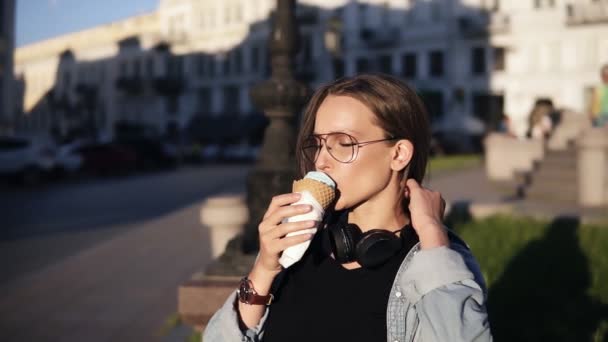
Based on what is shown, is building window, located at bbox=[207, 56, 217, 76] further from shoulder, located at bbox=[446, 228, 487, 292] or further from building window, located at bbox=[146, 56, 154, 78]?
shoulder, located at bbox=[446, 228, 487, 292]

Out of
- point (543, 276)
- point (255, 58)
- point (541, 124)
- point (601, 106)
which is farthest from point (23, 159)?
point (255, 58)

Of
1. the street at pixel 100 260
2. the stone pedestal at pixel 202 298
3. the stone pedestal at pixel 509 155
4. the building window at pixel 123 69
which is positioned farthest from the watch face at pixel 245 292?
the building window at pixel 123 69

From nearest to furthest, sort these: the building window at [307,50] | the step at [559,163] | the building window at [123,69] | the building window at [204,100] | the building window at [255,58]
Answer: the step at [559,163] → the building window at [307,50] → the building window at [255,58] → the building window at [204,100] → the building window at [123,69]

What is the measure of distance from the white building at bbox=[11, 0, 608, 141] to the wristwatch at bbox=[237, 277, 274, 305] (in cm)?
1834

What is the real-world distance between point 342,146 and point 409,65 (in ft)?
162

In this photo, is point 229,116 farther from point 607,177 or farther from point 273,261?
point 273,261

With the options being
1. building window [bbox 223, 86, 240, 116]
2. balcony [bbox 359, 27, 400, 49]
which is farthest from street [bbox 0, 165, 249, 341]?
building window [bbox 223, 86, 240, 116]

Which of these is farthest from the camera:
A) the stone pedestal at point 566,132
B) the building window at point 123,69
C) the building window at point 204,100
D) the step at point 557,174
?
the building window at point 123,69

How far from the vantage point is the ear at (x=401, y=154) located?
2090 millimetres

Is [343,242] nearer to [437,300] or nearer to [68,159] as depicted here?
[437,300]

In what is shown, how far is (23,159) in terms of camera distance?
2523 centimetres

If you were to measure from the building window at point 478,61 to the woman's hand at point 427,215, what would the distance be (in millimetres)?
46267

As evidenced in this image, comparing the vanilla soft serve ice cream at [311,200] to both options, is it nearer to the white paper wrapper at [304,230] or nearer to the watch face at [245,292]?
the white paper wrapper at [304,230]

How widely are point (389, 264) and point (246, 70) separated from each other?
5863 centimetres
